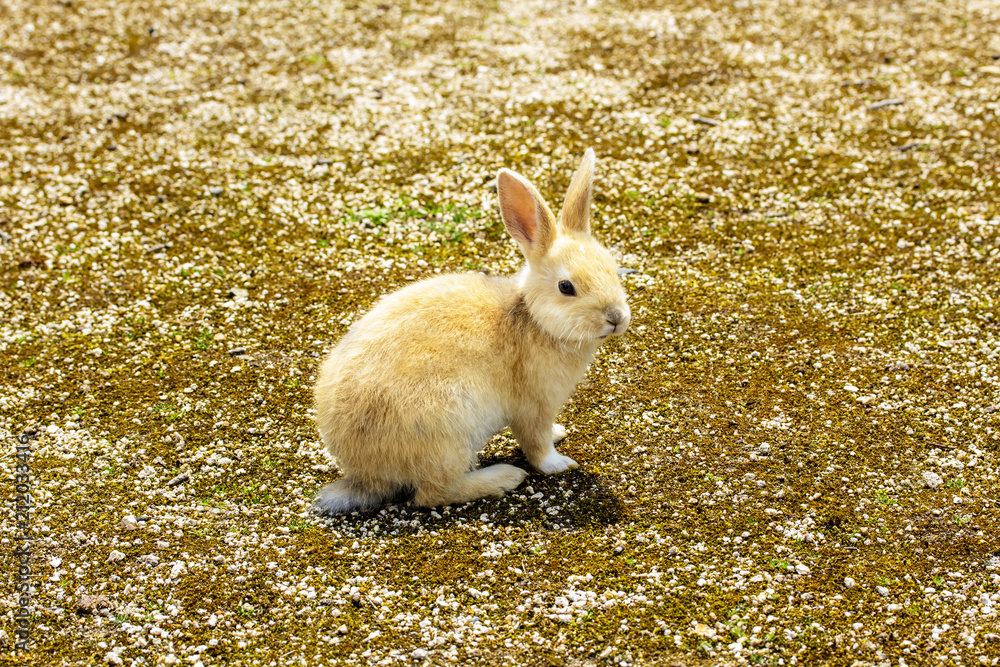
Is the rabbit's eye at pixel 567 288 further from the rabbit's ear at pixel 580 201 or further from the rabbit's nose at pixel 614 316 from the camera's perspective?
the rabbit's ear at pixel 580 201

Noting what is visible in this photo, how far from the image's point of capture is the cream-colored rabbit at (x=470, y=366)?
5.92m

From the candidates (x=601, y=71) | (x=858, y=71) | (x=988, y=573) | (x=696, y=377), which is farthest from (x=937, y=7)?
(x=988, y=573)

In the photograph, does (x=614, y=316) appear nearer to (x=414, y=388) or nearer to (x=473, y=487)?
(x=414, y=388)

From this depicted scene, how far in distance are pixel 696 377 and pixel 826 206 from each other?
126 inches

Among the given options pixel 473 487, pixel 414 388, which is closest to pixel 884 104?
pixel 473 487

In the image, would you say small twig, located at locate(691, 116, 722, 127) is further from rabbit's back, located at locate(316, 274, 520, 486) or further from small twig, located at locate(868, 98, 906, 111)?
rabbit's back, located at locate(316, 274, 520, 486)

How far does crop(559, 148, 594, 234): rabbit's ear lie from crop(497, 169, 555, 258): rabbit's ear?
0.23 m

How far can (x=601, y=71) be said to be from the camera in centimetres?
1203

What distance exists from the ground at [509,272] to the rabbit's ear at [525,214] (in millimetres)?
1546

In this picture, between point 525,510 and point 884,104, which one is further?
point 884,104

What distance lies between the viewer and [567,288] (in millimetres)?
6223

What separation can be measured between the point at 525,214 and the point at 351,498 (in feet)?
7.61

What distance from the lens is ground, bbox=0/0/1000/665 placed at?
5508 mm

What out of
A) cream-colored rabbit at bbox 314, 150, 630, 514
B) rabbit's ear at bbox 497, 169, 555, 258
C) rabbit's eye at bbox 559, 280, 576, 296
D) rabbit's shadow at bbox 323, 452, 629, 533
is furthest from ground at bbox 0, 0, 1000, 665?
rabbit's ear at bbox 497, 169, 555, 258
